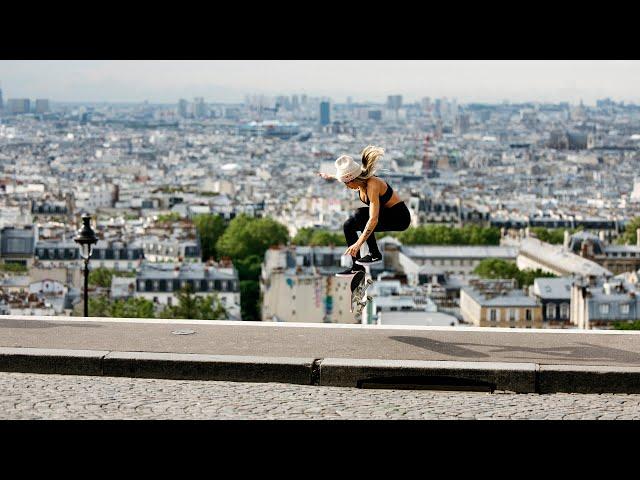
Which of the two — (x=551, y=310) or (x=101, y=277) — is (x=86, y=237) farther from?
(x=101, y=277)

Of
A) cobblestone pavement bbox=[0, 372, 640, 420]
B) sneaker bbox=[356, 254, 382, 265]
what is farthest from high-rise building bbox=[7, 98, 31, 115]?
cobblestone pavement bbox=[0, 372, 640, 420]

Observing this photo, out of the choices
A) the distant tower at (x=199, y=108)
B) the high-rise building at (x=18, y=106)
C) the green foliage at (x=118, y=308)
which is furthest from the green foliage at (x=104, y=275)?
the distant tower at (x=199, y=108)

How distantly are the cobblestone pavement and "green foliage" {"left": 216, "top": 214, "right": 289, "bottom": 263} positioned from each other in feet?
196

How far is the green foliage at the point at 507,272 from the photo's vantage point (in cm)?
6047

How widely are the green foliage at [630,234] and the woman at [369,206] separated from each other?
2862 inches

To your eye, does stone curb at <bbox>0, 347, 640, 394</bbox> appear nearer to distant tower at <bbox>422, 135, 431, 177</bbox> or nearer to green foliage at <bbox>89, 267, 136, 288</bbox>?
green foliage at <bbox>89, 267, 136, 288</bbox>

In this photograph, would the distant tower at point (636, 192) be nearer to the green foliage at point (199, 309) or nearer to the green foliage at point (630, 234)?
the green foliage at point (630, 234)

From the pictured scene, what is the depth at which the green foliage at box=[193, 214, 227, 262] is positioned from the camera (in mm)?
70706

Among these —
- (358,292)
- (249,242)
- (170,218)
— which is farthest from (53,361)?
(170,218)

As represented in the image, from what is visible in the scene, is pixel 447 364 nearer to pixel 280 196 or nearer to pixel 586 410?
pixel 586 410

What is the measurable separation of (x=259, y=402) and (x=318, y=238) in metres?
65.4

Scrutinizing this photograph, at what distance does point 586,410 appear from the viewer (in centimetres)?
490
